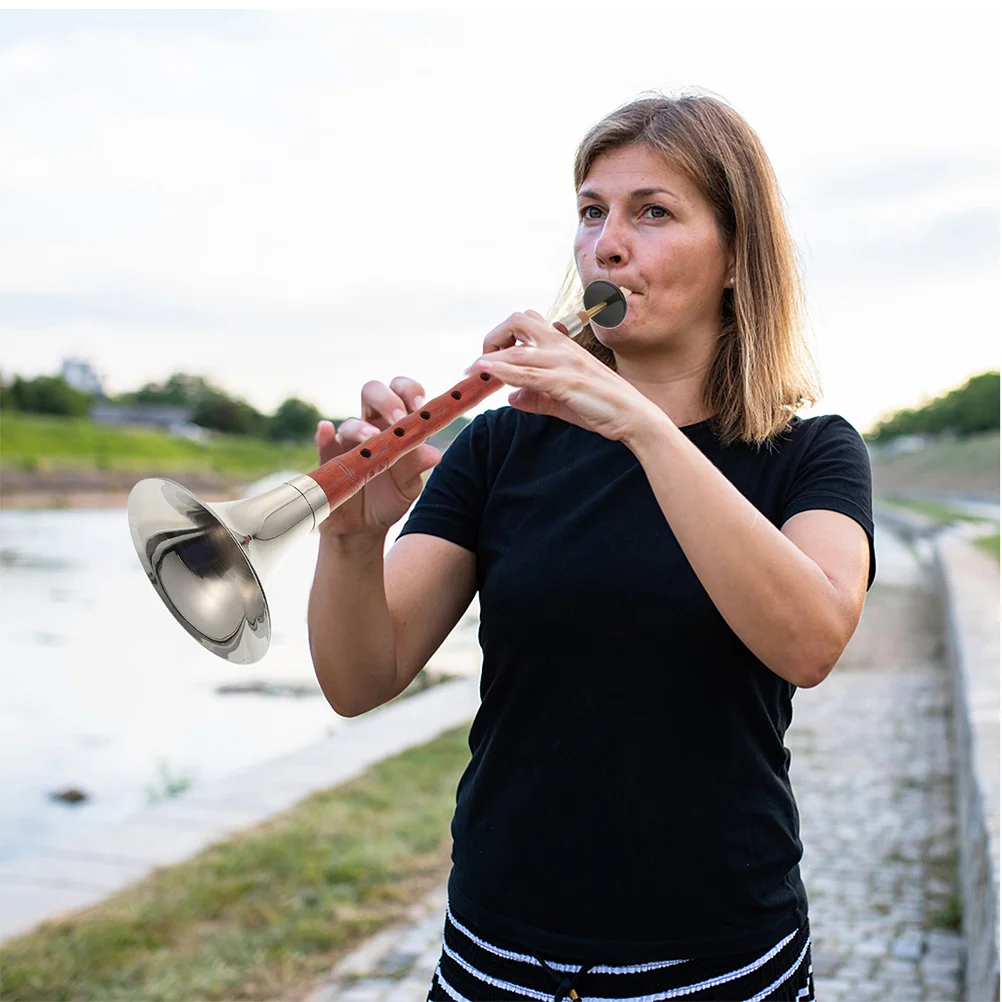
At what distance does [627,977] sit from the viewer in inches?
65.3

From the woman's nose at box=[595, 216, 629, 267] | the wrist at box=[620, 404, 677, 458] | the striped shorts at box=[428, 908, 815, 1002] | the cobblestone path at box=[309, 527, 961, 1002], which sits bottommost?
the cobblestone path at box=[309, 527, 961, 1002]

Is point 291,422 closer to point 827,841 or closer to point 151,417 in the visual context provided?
point 151,417

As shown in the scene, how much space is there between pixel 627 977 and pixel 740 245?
1.18 metres

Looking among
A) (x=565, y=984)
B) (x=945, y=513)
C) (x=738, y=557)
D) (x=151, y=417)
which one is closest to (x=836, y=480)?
(x=738, y=557)

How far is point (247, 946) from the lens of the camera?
154 inches

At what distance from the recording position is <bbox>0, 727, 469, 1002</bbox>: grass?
3666mm

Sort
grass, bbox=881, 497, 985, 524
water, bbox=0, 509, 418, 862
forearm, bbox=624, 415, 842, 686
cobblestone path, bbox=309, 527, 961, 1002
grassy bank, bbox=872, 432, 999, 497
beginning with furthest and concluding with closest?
1. grassy bank, bbox=872, 432, 999, 497
2. grass, bbox=881, 497, 985, 524
3. water, bbox=0, 509, 418, 862
4. cobblestone path, bbox=309, 527, 961, 1002
5. forearm, bbox=624, 415, 842, 686

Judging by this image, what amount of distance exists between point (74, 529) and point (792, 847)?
112ft

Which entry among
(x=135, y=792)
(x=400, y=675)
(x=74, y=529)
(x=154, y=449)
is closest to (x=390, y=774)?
(x=135, y=792)

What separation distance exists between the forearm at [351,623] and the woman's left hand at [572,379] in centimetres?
37

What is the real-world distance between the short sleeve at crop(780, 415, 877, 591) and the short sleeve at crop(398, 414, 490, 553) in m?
0.51

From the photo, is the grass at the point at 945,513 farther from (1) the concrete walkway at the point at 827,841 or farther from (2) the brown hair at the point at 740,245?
(2) the brown hair at the point at 740,245

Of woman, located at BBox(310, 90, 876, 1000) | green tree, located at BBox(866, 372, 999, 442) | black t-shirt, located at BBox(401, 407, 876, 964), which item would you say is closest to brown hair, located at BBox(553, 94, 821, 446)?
woman, located at BBox(310, 90, 876, 1000)

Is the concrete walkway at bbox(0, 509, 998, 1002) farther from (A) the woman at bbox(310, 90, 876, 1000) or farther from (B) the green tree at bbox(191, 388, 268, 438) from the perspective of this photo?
(B) the green tree at bbox(191, 388, 268, 438)
